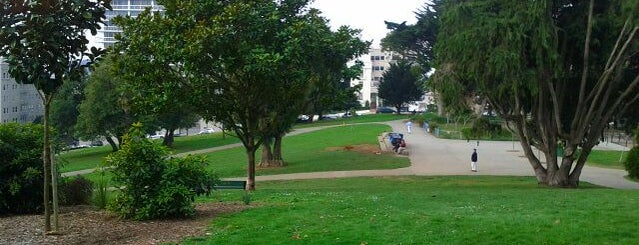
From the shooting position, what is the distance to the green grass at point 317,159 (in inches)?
1352

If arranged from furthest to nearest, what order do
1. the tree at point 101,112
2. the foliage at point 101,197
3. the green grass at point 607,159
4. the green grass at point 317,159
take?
1. the tree at point 101,112
2. the green grass at point 607,159
3. the green grass at point 317,159
4. the foliage at point 101,197

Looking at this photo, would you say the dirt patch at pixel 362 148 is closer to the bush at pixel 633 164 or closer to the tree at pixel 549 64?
the bush at pixel 633 164

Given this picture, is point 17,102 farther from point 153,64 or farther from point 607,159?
point 153,64

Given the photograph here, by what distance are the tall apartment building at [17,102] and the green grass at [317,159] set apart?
180ft

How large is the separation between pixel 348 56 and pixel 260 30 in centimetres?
446

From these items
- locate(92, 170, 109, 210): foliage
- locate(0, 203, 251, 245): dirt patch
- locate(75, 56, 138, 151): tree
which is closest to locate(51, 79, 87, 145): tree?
locate(75, 56, 138, 151): tree

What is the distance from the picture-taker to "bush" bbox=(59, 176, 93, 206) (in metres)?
12.5

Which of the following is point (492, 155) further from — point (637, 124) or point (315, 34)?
point (315, 34)

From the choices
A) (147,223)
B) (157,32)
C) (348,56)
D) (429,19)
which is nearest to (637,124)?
(348,56)

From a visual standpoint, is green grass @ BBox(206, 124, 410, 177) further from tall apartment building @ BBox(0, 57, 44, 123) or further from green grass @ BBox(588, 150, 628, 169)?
tall apartment building @ BBox(0, 57, 44, 123)

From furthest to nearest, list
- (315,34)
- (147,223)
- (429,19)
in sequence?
(429,19) < (315,34) < (147,223)

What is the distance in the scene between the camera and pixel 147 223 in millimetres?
9789

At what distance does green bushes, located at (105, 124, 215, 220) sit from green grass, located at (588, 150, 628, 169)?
3141 cm

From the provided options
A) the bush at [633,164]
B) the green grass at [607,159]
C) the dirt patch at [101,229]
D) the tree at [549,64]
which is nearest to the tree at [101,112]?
the green grass at [607,159]
